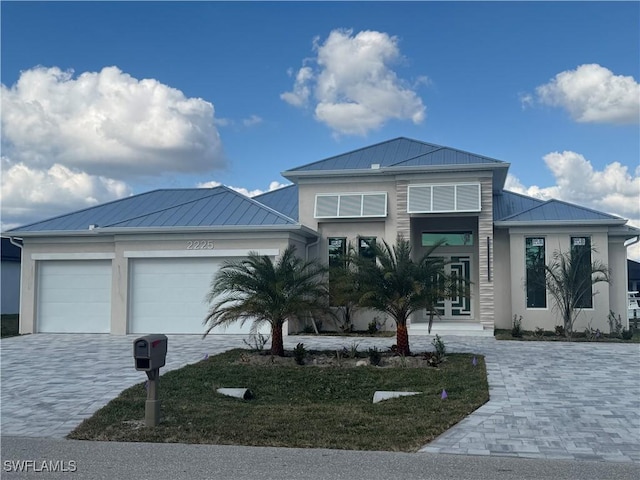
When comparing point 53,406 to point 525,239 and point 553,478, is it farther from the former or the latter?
point 525,239

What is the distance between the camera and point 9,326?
22.7 m

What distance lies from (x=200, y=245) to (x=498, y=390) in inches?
447

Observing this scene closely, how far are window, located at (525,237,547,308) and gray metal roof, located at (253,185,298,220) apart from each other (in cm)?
867

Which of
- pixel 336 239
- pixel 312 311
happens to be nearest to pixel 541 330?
pixel 336 239

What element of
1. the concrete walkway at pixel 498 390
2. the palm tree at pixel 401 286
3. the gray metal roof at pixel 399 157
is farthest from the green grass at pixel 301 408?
the gray metal roof at pixel 399 157

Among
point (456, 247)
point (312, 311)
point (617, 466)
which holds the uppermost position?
point (456, 247)

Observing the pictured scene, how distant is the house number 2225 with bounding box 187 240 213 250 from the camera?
18969 mm

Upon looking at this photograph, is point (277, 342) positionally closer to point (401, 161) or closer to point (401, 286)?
point (401, 286)

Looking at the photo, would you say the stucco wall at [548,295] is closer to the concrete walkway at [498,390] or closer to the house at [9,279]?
the concrete walkway at [498,390]

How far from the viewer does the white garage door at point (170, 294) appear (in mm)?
18969

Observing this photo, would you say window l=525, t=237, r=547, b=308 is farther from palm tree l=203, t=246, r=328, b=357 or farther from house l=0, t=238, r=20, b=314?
house l=0, t=238, r=20, b=314

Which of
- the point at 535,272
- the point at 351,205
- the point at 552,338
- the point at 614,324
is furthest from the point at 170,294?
the point at 614,324

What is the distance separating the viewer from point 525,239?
19.9 m

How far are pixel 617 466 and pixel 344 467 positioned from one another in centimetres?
293
